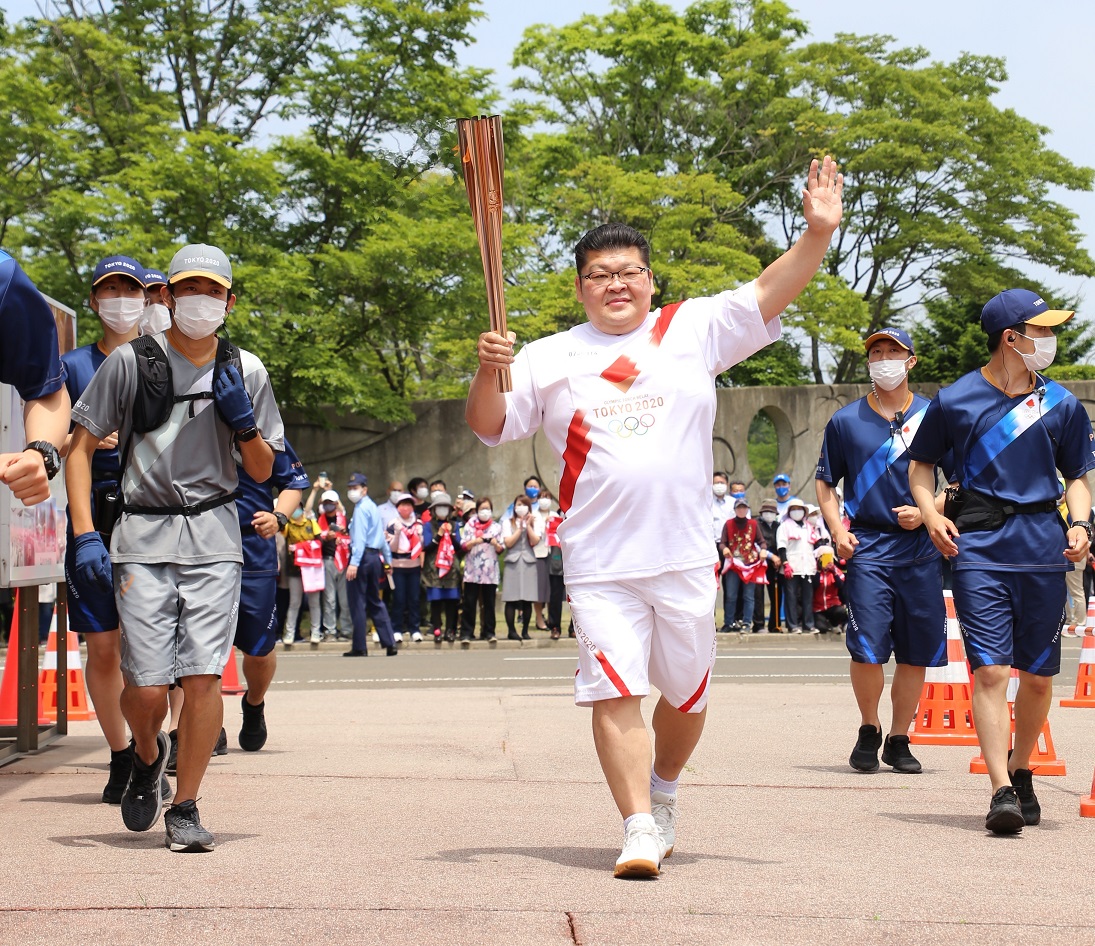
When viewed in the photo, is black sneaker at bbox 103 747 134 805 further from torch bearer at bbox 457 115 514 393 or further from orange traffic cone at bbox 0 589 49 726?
torch bearer at bbox 457 115 514 393

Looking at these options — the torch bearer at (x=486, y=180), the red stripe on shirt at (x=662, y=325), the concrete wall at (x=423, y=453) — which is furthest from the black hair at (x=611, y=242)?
the concrete wall at (x=423, y=453)

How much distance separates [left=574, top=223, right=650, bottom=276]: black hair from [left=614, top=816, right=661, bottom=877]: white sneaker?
189cm

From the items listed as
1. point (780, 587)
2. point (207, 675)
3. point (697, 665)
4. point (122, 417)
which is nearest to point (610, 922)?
point (697, 665)

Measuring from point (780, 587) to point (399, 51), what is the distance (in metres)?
11.0

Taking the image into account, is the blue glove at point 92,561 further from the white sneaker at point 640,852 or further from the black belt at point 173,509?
the white sneaker at point 640,852

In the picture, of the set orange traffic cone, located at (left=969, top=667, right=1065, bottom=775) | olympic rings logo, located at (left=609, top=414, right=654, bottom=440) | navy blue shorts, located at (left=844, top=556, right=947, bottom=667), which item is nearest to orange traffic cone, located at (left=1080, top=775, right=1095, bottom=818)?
orange traffic cone, located at (left=969, top=667, right=1065, bottom=775)

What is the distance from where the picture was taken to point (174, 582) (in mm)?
5555

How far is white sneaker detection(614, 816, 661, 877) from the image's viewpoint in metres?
4.75

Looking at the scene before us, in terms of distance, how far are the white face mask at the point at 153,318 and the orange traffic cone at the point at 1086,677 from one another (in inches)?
271

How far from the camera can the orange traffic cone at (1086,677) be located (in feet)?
35.7

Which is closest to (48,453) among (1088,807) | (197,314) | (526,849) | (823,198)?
(197,314)

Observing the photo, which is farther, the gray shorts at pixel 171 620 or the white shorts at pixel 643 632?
the gray shorts at pixel 171 620

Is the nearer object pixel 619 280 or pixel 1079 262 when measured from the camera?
pixel 619 280

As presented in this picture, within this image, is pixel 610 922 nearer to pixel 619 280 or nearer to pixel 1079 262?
pixel 619 280
